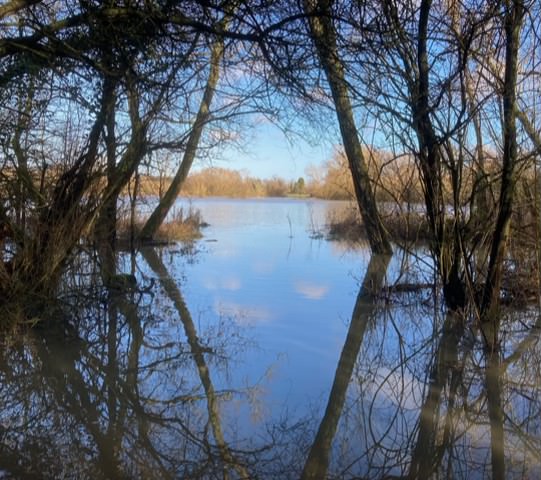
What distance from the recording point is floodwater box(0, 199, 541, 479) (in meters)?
2.97

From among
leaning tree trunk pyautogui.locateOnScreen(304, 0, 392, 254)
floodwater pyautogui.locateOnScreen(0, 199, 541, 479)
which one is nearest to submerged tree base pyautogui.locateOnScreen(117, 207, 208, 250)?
leaning tree trunk pyautogui.locateOnScreen(304, 0, 392, 254)

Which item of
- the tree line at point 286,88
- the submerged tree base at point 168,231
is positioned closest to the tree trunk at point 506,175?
the tree line at point 286,88

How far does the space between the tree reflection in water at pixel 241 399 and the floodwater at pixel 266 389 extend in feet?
0.04

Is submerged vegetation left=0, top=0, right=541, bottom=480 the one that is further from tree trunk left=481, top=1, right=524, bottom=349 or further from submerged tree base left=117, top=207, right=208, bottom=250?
submerged tree base left=117, top=207, right=208, bottom=250

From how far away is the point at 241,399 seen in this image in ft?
12.3

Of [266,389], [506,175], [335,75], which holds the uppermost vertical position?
[335,75]

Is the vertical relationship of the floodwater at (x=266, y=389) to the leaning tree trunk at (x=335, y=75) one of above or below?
below

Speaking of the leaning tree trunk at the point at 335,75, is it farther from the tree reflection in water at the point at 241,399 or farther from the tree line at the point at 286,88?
the tree reflection in water at the point at 241,399

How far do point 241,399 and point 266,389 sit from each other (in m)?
0.26

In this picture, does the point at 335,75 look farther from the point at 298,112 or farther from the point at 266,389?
the point at 266,389

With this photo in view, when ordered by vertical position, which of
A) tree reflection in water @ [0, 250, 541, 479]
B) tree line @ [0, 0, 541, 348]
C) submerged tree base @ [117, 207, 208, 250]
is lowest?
tree reflection in water @ [0, 250, 541, 479]

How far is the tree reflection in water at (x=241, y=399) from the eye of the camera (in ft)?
9.61

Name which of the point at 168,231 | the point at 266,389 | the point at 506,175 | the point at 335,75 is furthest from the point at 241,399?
the point at 168,231

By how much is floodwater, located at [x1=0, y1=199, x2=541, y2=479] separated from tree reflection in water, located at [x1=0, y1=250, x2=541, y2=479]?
0.01m
